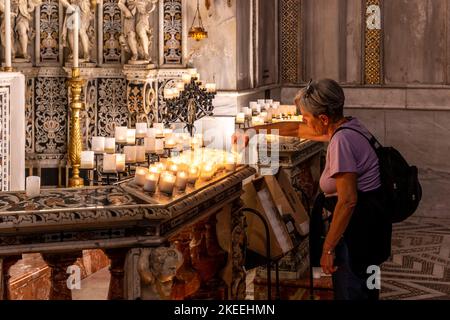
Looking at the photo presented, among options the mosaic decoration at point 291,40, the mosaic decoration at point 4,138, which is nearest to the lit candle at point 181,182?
the mosaic decoration at point 4,138

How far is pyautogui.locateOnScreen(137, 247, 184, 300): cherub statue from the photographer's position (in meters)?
4.35

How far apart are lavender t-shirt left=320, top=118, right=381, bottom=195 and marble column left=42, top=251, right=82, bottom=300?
1.29 m

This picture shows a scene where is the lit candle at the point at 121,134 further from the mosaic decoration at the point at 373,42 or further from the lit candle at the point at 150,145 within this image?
the mosaic decoration at the point at 373,42

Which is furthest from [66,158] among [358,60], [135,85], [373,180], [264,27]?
[373,180]

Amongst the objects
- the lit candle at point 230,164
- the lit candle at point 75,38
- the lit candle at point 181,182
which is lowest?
the lit candle at point 181,182

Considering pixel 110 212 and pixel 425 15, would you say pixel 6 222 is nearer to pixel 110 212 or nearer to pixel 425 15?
pixel 110 212

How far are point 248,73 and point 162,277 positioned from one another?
736 centimetres

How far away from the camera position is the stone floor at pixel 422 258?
8125mm

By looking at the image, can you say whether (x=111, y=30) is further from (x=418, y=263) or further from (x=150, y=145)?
(x=150, y=145)

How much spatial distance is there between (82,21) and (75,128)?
1.38 meters

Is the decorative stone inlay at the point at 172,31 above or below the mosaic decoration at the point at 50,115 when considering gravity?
above

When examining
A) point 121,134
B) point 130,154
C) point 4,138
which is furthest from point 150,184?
point 4,138

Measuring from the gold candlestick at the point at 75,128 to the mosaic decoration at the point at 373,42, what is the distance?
173 inches

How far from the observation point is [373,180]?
4.81 metres
